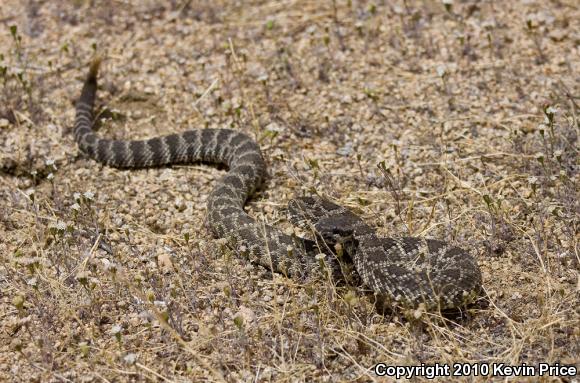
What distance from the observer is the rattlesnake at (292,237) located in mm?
7305

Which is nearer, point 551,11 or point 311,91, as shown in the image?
point 311,91

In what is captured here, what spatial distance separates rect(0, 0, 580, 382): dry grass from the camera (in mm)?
7195

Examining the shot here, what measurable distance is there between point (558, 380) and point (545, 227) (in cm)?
217

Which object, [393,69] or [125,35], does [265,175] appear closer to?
[393,69]

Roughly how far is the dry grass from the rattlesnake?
22 cm

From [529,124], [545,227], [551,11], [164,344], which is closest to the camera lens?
[164,344]

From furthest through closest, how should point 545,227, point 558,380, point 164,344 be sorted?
point 545,227 < point 164,344 < point 558,380

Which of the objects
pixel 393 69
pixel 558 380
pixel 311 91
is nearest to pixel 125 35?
pixel 311 91

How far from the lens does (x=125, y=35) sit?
12.3 meters

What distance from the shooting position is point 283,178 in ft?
32.4

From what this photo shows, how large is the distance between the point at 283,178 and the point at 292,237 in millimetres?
1997

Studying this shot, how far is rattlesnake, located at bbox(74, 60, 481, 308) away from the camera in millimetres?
7305

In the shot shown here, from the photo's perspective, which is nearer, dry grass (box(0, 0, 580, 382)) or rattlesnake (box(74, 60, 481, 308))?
dry grass (box(0, 0, 580, 382))

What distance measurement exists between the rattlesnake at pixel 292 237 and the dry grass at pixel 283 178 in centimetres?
22
